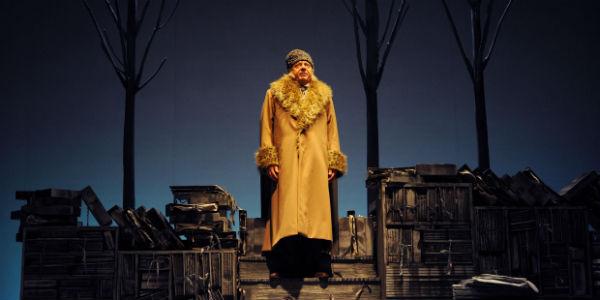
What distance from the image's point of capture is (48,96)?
38.7 feet

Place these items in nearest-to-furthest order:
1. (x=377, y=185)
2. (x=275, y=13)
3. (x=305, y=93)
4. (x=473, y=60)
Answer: (x=305, y=93)
(x=377, y=185)
(x=473, y=60)
(x=275, y=13)

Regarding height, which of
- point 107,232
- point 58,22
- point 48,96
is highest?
point 58,22

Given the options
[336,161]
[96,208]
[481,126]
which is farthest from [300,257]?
[481,126]

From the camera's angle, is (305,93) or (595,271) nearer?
(305,93)

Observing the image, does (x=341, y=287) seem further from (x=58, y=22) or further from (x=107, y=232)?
(x=58, y=22)

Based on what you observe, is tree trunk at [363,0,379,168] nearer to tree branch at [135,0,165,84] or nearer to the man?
tree branch at [135,0,165,84]

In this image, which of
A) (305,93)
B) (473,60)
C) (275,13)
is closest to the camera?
(305,93)

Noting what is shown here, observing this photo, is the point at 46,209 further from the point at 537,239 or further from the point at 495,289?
the point at 537,239

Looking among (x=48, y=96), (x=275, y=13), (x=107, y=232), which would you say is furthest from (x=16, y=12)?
(x=107, y=232)

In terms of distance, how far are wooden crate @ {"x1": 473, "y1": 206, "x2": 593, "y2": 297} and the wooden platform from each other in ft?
3.60

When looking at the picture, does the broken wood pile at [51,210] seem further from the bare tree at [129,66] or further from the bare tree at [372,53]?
the bare tree at [372,53]

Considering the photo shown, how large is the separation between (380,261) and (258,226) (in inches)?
52.7

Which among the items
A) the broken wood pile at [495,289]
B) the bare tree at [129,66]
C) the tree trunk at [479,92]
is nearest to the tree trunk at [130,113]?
the bare tree at [129,66]

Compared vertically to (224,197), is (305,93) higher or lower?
higher
